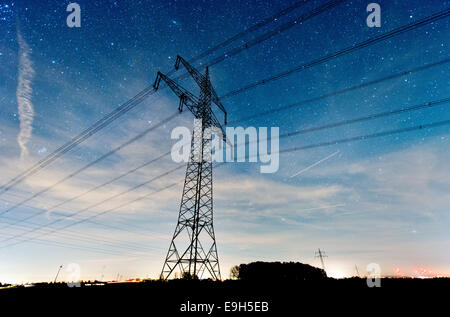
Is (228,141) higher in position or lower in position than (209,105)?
lower

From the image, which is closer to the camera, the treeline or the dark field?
the dark field

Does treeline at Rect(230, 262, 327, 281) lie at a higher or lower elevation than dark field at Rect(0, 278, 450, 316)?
lower
